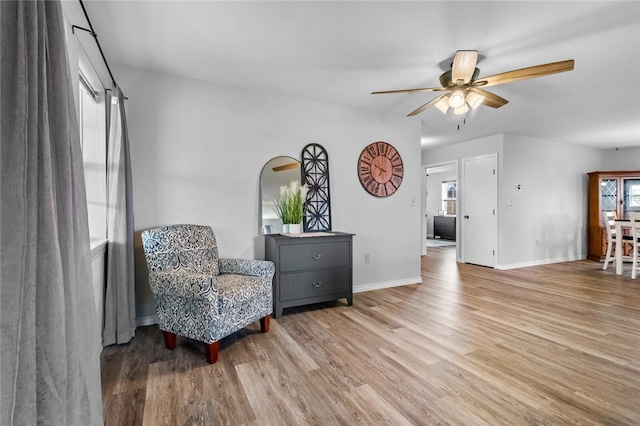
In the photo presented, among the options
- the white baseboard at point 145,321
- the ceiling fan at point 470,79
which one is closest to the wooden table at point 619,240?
the ceiling fan at point 470,79

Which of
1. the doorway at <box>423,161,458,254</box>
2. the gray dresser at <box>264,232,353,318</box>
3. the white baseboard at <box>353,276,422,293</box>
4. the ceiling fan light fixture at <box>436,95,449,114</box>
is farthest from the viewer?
the doorway at <box>423,161,458,254</box>

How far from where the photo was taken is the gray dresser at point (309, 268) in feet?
9.84

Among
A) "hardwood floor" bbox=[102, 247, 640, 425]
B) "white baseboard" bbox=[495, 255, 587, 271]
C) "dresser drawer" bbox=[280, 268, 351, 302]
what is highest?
"dresser drawer" bbox=[280, 268, 351, 302]

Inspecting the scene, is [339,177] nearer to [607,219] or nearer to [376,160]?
[376,160]

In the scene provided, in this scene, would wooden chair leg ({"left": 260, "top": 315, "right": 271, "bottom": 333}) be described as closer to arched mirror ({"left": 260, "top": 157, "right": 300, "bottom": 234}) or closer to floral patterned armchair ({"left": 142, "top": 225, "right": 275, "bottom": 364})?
floral patterned armchair ({"left": 142, "top": 225, "right": 275, "bottom": 364})

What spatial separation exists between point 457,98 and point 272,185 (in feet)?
6.46

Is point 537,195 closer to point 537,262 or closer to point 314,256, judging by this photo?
point 537,262

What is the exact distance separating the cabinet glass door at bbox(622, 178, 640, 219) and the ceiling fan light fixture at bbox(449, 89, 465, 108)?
6.24 metres

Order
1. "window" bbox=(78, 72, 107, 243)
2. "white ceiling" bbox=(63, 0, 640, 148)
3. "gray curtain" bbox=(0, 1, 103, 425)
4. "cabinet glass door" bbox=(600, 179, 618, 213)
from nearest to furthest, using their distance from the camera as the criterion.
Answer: "gray curtain" bbox=(0, 1, 103, 425) < "white ceiling" bbox=(63, 0, 640, 148) < "window" bbox=(78, 72, 107, 243) < "cabinet glass door" bbox=(600, 179, 618, 213)

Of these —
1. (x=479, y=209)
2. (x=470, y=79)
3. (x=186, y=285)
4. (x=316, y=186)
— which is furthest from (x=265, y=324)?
(x=479, y=209)

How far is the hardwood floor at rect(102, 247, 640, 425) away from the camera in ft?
5.33

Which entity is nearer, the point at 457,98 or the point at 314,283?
the point at 457,98

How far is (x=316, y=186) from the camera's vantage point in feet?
11.9

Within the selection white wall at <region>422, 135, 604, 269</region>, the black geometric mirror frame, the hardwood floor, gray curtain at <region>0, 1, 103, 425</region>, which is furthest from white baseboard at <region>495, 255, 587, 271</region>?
gray curtain at <region>0, 1, 103, 425</region>
